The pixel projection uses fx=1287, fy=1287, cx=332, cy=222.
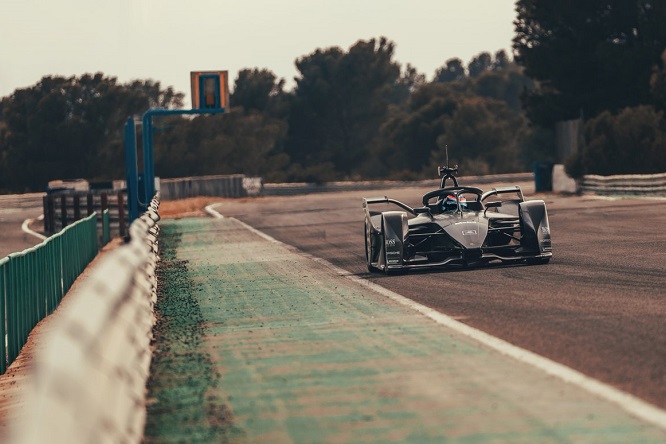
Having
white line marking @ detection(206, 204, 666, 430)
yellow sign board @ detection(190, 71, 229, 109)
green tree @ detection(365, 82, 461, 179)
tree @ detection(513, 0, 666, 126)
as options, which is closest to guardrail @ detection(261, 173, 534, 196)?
green tree @ detection(365, 82, 461, 179)

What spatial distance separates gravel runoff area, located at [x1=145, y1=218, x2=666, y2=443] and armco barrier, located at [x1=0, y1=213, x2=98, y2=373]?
5.50 ft

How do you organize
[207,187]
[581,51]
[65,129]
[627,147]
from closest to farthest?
[627,147] < [581,51] < [207,187] < [65,129]

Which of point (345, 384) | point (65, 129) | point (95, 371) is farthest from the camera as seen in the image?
point (65, 129)

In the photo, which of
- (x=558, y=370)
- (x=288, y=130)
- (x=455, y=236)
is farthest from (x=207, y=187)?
(x=558, y=370)

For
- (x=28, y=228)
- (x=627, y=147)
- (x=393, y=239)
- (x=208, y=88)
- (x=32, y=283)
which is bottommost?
(x=28, y=228)

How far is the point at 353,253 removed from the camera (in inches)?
867

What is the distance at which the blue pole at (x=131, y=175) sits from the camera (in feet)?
131

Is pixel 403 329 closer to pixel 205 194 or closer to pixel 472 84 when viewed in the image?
pixel 205 194

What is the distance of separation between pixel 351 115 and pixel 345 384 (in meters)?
105

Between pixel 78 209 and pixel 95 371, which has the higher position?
pixel 95 371

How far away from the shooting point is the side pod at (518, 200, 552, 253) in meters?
17.0

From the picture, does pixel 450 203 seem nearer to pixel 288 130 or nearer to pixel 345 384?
pixel 345 384

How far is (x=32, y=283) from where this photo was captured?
1655cm

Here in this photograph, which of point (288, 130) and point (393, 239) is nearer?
point (393, 239)
